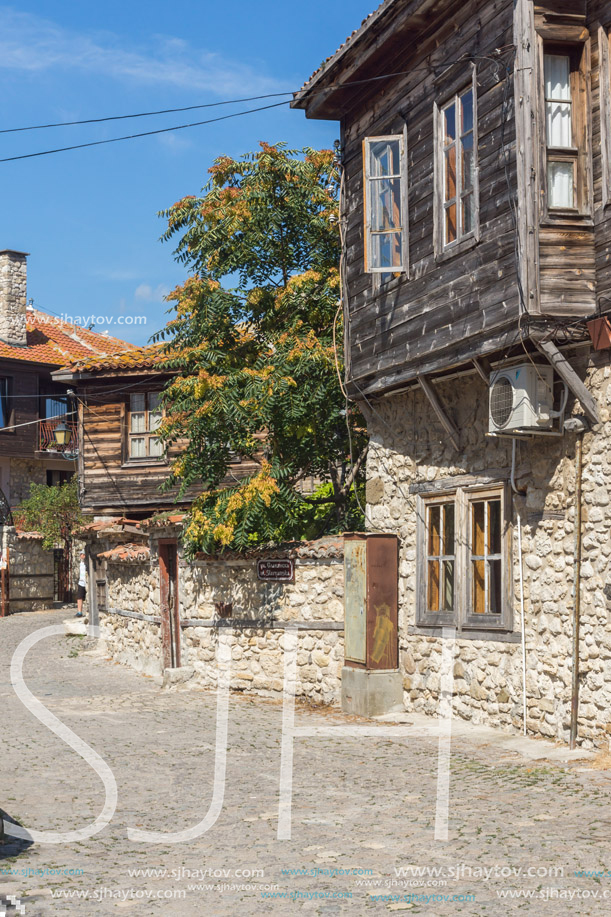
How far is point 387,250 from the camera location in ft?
41.7

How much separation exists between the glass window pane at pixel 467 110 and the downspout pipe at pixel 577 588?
3.66m

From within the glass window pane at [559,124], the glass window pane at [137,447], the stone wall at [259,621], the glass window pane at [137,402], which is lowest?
the stone wall at [259,621]

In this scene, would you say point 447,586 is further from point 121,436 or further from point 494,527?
point 121,436

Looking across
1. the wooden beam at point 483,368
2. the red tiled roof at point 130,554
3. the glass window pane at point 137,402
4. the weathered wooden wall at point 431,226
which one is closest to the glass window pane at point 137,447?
the glass window pane at point 137,402

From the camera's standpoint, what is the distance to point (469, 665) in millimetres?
11508

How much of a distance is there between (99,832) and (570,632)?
4.79 metres

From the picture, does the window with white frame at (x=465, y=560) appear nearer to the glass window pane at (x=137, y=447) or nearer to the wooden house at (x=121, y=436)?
the wooden house at (x=121, y=436)

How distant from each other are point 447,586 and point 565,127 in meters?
5.16

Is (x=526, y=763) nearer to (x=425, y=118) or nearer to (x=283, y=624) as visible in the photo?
(x=283, y=624)

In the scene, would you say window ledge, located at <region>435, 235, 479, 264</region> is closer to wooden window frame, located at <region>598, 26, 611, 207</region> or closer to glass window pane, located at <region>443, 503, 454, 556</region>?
wooden window frame, located at <region>598, 26, 611, 207</region>

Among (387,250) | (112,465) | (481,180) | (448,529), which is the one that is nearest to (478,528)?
(448,529)

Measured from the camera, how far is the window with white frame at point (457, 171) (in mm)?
10977

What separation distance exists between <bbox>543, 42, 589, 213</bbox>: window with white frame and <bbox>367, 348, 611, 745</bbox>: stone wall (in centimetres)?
150

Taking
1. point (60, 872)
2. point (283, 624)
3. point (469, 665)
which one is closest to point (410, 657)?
point (469, 665)
